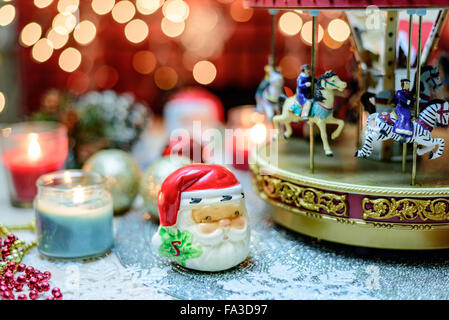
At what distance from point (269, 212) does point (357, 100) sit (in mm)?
401

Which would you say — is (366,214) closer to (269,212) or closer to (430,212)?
(430,212)

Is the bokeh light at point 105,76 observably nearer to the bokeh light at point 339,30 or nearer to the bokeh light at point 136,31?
the bokeh light at point 136,31

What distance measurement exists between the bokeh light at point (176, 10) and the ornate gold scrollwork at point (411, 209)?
1932 millimetres

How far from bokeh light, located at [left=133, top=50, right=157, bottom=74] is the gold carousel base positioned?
1703mm

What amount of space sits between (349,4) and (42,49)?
2.16 meters

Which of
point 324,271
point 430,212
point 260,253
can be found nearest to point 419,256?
point 430,212

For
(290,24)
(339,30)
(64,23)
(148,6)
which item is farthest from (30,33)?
(339,30)

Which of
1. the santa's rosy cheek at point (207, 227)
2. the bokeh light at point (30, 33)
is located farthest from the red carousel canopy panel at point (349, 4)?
the bokeh light at point (30, 33)

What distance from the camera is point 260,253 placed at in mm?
1546

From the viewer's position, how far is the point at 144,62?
323 cm

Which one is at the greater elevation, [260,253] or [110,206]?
[110,206]

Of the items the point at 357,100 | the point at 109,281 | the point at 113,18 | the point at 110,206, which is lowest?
the point at 109,281

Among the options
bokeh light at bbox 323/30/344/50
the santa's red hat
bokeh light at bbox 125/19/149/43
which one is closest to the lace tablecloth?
the santa's red hat

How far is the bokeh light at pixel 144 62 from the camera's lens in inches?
127
